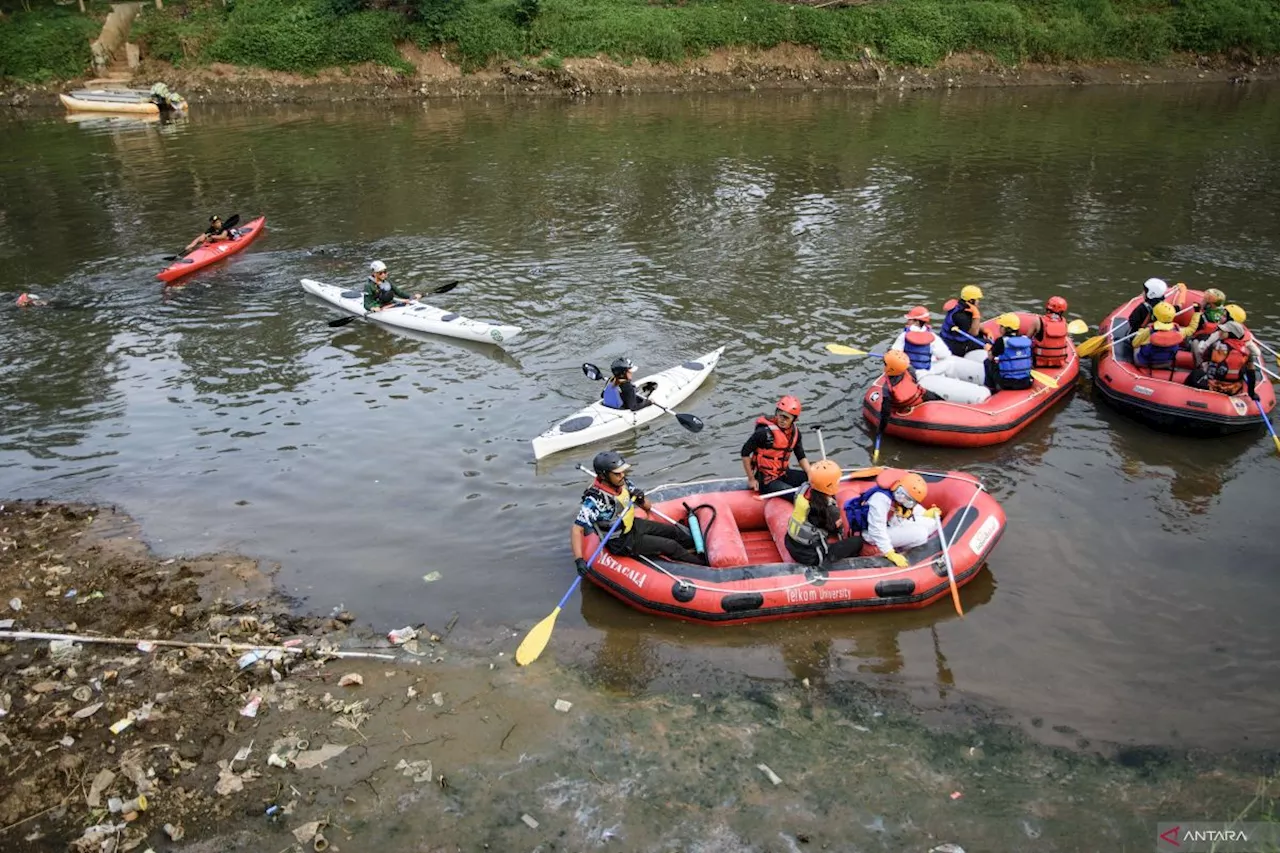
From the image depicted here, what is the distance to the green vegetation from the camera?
3644cm

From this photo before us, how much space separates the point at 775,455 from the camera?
9.52 metres

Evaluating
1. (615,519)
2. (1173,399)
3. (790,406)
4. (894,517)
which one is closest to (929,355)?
(1173,399)

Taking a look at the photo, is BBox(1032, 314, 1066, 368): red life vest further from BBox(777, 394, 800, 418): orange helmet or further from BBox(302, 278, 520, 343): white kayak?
BBox(302, 278, 520, 343): white kayak

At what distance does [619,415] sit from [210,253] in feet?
35.5

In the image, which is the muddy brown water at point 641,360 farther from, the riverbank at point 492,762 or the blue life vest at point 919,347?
the blue life vest at point 919,347

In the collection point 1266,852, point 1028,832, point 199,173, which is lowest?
point 1028,832

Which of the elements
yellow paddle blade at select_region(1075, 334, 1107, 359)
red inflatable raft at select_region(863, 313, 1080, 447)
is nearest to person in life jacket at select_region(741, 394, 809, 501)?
red inflatable raft at select_region(863, 313, 1080, 447)

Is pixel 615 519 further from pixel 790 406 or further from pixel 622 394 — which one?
pixel 622 394

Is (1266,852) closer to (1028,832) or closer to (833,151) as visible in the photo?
(1028,832)

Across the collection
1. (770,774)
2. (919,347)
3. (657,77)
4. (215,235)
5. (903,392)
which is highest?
(657,77)

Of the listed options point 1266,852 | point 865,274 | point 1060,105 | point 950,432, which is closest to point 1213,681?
point 1266,852

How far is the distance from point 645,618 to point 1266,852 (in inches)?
191

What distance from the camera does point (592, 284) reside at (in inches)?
667

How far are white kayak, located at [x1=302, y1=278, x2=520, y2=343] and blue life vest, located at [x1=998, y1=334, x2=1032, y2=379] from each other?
7.11 meters
